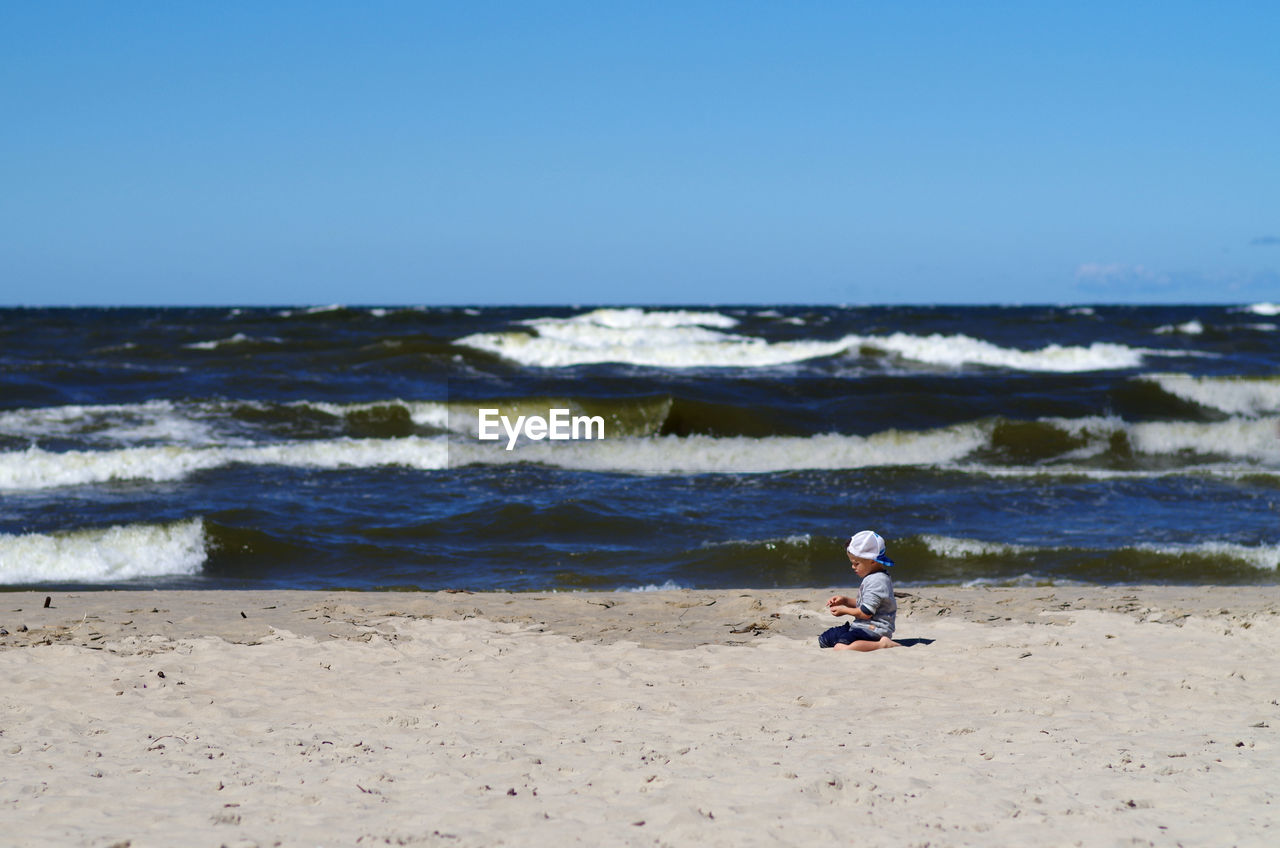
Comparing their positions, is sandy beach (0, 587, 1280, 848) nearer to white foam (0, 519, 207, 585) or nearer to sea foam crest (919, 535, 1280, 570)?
white foam (0, 519, 207, 585)

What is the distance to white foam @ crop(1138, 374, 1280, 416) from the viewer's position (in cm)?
2403

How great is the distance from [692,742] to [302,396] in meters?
19.5

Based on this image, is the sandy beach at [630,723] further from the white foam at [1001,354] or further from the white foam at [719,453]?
the white foam at [1001,354]

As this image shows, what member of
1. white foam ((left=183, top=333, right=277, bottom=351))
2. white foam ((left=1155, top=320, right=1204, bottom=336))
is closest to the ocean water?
white foam ((left=183, top=333, right=277, bottom=351))

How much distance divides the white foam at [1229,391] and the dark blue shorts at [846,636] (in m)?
19.8

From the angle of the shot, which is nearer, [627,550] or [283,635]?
[283,635]

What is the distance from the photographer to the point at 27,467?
1468 centimetres

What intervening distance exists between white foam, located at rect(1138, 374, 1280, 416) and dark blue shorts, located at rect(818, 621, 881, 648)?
64.9 ft

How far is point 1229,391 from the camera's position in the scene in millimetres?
24594

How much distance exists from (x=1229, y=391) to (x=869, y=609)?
20932mm

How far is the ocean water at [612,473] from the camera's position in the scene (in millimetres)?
10539

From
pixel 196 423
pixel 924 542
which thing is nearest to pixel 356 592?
pixel 924 542

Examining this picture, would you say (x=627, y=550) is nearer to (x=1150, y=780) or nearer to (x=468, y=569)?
(x=468, y=569)

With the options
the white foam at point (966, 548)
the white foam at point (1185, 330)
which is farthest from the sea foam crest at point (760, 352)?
the white foam at point (966, 548)
